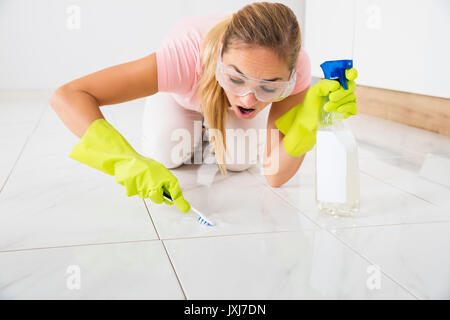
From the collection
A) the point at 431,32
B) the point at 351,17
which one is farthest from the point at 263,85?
the point at 351,17

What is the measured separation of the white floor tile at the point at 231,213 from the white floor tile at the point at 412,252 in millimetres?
144

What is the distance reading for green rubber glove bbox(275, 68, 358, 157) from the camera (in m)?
1.05

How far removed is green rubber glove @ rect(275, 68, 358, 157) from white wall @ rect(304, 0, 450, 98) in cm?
122

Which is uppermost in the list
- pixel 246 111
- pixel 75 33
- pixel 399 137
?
pixel 75 33

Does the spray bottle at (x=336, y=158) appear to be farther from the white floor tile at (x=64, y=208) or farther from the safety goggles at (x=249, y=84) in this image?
the white floor tile at (x=64, y=208)

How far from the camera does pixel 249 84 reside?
1076 mm

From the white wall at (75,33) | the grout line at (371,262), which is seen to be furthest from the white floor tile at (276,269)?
the white wall at (75,33)

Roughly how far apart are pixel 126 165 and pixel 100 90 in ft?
0.80

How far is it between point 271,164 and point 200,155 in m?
0.49

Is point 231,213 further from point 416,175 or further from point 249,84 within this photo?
point 416,175

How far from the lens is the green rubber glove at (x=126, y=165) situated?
1057mm

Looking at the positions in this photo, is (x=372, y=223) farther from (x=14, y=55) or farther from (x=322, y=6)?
(x=14, y=55)

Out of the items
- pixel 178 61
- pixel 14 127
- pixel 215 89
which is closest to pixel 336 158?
pixel 215 89

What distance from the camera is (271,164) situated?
1.43 meters
